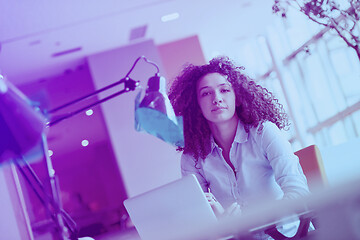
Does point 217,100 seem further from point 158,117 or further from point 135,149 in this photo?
point 135,149

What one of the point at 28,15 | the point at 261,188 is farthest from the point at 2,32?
the point at 261,188

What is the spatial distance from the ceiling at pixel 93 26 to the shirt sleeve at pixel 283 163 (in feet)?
13.2

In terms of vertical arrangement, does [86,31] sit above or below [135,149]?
above

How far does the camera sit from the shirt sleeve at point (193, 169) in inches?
86.3

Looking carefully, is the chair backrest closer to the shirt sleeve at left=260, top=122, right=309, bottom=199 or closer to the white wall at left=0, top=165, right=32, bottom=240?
the shirt sleeve at left=260, top=122, right=309, bottom=199

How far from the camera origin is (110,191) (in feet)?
38.0

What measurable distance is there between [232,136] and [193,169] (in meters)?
0.24

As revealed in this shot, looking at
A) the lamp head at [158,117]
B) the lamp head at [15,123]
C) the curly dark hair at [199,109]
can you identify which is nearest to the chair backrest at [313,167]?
the curly dark hair at [199,109]

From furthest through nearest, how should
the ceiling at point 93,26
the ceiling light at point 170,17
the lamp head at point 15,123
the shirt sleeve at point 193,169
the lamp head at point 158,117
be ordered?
1. the ceiling light at point 170,17
2. the ceiling at point 93,26
3. the shirt sleeve at point 193,169
4. the lamp head at point 158,117
5. the lamp head at point 15,123

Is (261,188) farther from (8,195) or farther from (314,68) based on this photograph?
(314,68)

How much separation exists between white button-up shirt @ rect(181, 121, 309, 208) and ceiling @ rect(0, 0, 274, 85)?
12.8 feet

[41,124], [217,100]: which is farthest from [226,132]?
[41,124]

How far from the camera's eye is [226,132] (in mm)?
2146

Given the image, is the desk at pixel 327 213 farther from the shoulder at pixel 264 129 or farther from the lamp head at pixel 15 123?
the shoulder at pixel 264 129
